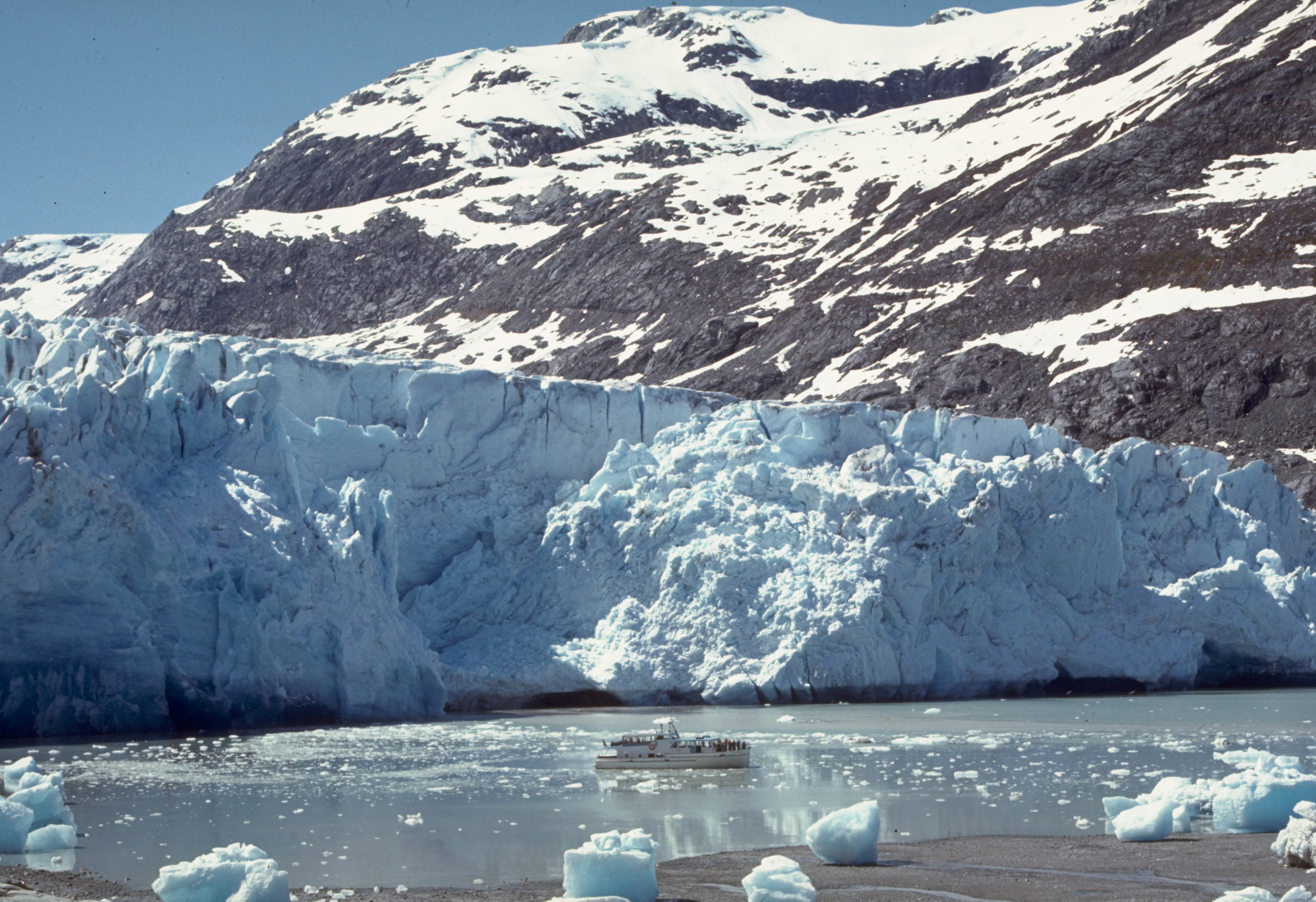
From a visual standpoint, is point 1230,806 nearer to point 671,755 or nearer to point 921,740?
point 671,755

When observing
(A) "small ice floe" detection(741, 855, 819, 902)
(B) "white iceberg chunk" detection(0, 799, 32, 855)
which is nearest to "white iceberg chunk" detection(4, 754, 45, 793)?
(B) "white iceberg chunk" detection(0, 799, 32, 855)

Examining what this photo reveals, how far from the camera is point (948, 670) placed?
25.3 m

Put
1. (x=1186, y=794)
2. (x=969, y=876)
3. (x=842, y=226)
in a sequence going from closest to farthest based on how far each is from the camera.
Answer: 1. (x=969, y=876)
2. (x=1186, y=794)
3. (x=842, y=226)

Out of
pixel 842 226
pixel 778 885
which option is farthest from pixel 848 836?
pixel 842 226

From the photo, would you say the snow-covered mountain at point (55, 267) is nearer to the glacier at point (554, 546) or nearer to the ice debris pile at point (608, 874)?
the glacier at point (554, 546)

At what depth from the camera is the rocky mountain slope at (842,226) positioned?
1951 inches

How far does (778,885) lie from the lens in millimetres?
8430

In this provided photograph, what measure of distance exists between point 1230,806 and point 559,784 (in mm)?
6834

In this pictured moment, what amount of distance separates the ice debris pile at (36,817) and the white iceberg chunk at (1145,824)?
334 inches

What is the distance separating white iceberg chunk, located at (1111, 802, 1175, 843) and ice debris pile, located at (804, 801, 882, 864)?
2.28 m

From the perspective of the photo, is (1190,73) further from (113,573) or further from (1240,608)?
(113,573)

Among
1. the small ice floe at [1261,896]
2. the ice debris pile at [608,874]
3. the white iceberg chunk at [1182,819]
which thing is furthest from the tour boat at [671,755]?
the small ice floe at [1261,896]

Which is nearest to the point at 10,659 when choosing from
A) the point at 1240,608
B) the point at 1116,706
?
the point at 1116,706

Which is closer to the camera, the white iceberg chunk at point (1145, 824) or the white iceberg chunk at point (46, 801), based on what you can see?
the white iceberg chunk at point (1145, 824)
